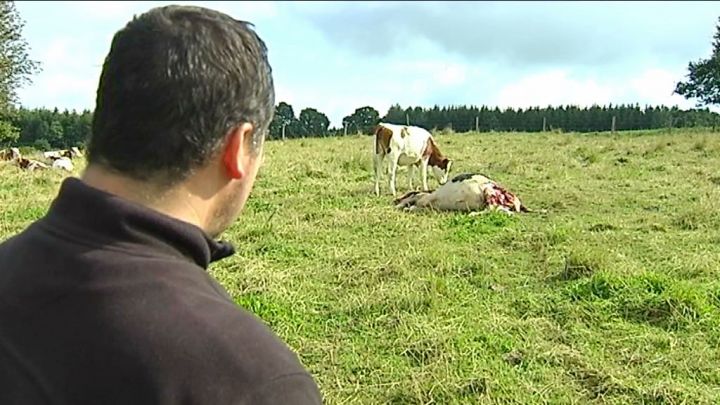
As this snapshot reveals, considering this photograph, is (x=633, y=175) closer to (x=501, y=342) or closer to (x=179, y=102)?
(x=501, y=342)

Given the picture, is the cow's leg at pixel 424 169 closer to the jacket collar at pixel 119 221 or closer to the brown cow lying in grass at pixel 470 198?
the brown cow lying in grass at pixel 470 198

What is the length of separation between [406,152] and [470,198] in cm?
367

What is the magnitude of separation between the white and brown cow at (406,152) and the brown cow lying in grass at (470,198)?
2.34 m

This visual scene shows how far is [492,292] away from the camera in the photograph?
741 cm

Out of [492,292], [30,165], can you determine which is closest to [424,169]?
[492,292]

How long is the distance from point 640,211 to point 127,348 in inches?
440

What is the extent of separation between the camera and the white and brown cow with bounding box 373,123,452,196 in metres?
15.1

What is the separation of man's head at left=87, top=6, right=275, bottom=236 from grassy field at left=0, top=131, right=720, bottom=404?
3547 millimetres

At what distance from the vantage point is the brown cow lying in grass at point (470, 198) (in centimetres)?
1184

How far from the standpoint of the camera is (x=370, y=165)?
717 inches

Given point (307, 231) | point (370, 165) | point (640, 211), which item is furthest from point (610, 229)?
point (370, 165)

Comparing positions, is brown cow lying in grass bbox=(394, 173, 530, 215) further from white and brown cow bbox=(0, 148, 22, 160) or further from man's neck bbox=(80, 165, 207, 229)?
white and brown cow bbox=(0, 148, 22, 160)

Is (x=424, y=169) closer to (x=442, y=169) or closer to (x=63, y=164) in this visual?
(x=442, y=169)

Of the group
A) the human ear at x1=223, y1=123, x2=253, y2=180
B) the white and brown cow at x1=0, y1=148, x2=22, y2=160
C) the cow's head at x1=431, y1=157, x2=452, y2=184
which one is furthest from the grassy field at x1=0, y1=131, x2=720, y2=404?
the white and brown cow at x1=0, y1=148, x2=22, y2=160
